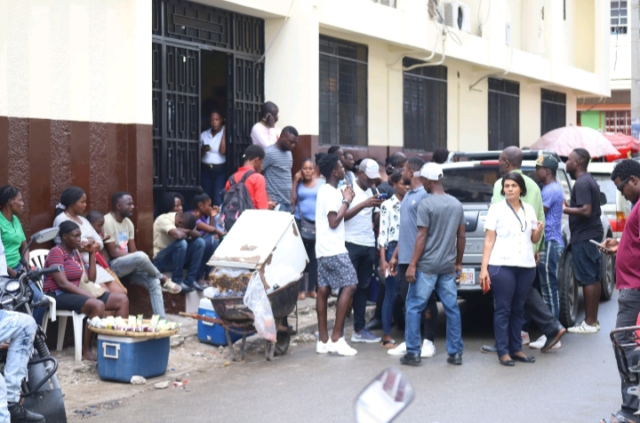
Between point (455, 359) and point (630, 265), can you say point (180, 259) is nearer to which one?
point (455, 359)

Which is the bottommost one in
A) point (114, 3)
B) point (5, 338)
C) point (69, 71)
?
point (5, 338)

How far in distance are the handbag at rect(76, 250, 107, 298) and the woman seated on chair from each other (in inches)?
0.5

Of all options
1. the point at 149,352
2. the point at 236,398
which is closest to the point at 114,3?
the point at 149,352

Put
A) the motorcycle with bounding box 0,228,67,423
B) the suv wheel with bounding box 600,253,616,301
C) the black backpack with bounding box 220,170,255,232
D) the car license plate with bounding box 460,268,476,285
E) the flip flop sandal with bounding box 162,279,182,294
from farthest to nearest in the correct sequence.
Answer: the suv wheel with bounding box 600,253,616,301
the black backpack with bounding box 220,170,255,232
the flip flop sandal with bounding box 162,279,182,294
the car license plate with bounding box 460,268,476,285
the motorcycle with bounding box 0,228,67,423

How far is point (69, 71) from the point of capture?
9.20 metres

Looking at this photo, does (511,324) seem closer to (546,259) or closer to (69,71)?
(546,259)

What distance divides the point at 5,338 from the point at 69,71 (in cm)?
424

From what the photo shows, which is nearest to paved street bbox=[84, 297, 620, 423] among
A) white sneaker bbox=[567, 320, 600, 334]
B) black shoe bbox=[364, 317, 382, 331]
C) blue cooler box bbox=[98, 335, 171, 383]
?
blue cooler box bbox=[98, 335, 171, 383]

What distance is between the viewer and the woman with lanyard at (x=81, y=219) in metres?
8.70

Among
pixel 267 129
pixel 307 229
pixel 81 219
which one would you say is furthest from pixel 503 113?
pixel 81 219

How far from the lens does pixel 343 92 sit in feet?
48.5

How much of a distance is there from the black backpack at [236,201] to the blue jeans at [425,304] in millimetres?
2511

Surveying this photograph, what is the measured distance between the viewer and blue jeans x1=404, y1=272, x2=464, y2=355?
328 inches

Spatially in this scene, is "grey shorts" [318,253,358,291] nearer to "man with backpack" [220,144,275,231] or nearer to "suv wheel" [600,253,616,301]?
"man with backpack" [220,144,275,231]
